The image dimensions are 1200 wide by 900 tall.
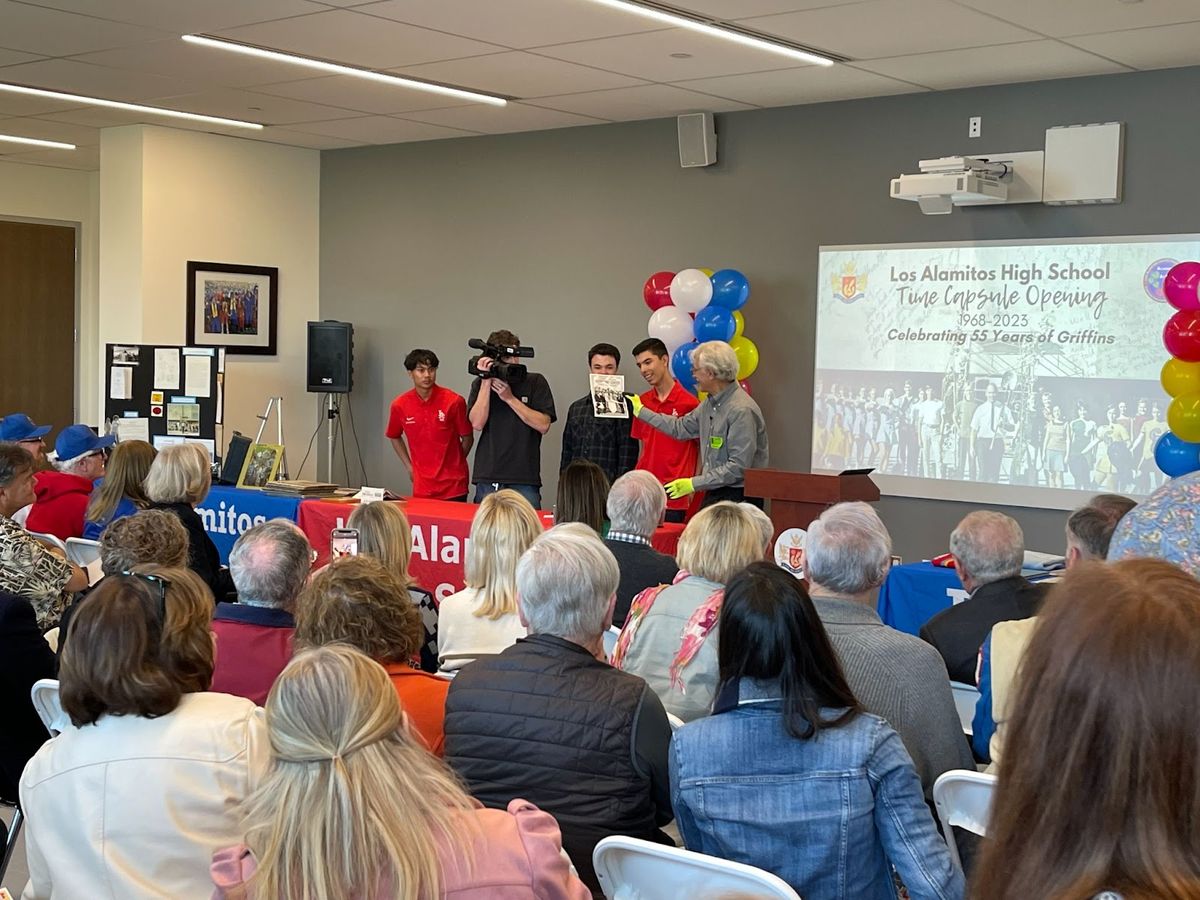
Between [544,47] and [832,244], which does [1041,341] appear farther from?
[544,47]

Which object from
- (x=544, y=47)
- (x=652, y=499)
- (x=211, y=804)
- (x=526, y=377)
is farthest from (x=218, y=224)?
(x=211, y=804)

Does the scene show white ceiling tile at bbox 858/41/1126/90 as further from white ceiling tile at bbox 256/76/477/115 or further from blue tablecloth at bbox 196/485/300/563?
blue tablecloth at bbox 196/485/300/563

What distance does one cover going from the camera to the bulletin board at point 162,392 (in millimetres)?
8820

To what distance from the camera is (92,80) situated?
7.70 m

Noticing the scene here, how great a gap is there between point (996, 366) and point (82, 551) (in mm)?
4830

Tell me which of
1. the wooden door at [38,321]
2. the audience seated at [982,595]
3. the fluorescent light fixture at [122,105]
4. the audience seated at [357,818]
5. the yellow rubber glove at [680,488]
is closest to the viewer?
the audience seated at [357,818]

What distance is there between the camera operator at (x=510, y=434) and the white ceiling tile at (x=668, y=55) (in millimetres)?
1694

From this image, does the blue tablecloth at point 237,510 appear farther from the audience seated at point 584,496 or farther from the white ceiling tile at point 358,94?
the audience seated at point 584,496

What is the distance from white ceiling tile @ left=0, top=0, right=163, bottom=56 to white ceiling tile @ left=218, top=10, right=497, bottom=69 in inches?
20.6

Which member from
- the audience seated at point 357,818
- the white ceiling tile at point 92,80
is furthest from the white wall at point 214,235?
the audience seated at point 357,818

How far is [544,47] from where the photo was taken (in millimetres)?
6418

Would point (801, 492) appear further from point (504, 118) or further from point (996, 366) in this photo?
point (504, 118)

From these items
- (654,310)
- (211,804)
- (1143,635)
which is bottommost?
(211,804)

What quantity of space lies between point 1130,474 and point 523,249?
450 centimetres
